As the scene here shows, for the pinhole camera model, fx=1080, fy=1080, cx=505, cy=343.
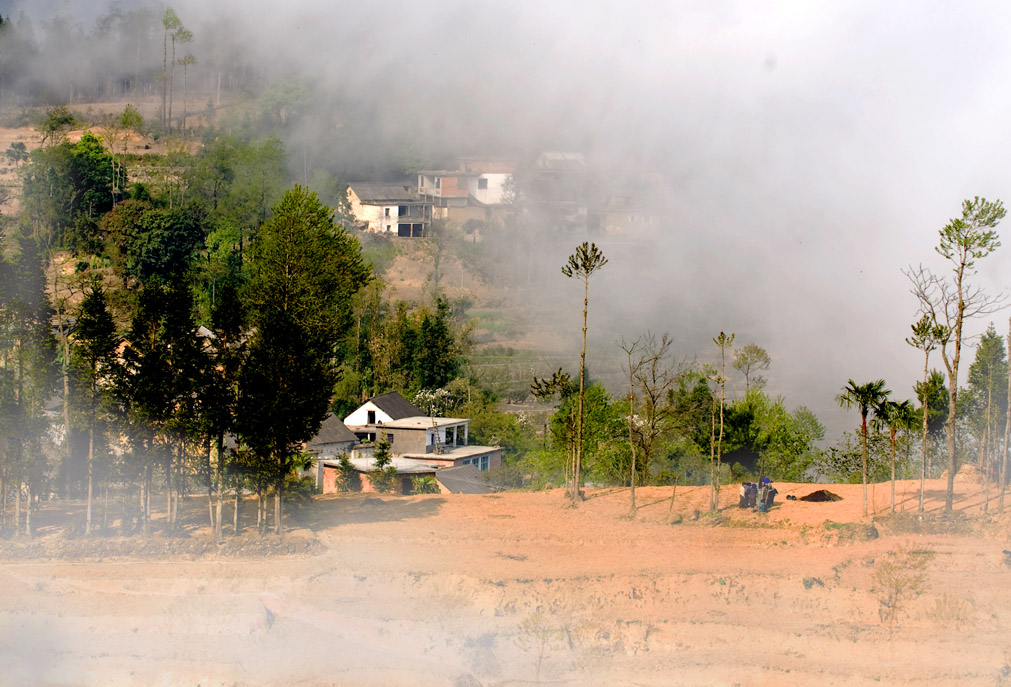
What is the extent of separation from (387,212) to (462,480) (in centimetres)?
4576

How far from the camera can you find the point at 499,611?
2355 cm

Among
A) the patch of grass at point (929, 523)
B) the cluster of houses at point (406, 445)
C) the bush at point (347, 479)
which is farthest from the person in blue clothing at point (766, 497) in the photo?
the bush at point (347, 479)

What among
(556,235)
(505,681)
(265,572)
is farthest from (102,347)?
(556,235)

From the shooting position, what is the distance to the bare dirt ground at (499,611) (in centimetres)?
2278

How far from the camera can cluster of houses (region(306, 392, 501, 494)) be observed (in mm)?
40562

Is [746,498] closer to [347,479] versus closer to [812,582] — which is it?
[812,582]

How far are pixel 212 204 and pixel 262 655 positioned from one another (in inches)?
2200

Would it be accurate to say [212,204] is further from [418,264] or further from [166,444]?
[166,444]

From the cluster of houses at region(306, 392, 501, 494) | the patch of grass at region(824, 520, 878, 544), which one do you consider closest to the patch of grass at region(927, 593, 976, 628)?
the patch of grass at region(824, 520, 878, 544)

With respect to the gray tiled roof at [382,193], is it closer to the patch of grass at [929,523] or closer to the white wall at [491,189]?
the white wall at [491,189]

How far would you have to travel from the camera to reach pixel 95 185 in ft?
232

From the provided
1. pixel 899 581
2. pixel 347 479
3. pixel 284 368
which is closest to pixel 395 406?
pixel 347 479

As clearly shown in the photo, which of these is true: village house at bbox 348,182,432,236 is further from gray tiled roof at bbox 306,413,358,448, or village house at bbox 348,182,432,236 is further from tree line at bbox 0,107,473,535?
tree line at bbox 0,107,473,535

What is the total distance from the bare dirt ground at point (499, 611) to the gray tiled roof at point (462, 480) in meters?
12.7
